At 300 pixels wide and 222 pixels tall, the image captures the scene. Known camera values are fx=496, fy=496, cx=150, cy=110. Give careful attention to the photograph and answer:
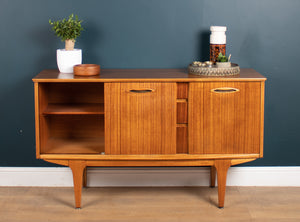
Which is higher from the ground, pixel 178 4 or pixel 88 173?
pixel 178 4

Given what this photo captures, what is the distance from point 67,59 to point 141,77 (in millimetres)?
486

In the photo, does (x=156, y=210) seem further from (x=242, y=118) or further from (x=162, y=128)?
(x=242, y=118)

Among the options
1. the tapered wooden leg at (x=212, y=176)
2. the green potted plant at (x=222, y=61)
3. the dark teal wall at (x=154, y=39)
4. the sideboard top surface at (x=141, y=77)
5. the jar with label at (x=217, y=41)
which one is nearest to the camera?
the sideboard top surface at (x=141, y=77)

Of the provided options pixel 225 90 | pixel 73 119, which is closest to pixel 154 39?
pixel 225 90

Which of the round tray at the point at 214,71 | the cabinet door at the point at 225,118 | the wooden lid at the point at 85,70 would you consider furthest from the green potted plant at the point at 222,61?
the wooden lid at the point at 85,70

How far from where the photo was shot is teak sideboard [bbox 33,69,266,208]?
2.77 m

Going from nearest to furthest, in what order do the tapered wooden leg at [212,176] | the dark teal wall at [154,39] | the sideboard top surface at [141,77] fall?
the sideboard top surface at [141,77] < the dark teal wall at [154,39] < the tapered wooden leg at [212,176]

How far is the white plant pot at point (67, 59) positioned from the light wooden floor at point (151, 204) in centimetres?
81

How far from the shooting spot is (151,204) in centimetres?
301

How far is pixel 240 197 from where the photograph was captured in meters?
3.12

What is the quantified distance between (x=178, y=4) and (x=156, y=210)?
1273 mm

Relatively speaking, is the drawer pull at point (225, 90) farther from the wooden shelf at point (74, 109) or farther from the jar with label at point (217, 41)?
the wooden shelf at point (74, 109)

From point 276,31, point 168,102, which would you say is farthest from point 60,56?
point 276,31

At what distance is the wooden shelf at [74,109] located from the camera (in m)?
2.88
